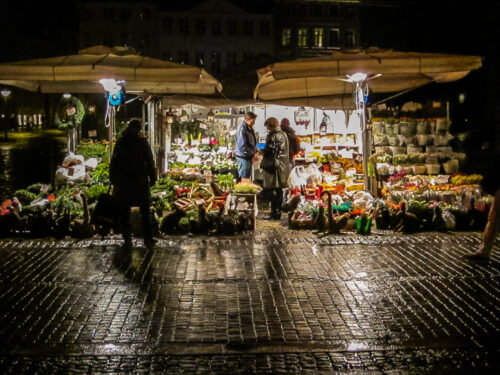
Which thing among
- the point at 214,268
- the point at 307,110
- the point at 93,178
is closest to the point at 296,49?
the point at 307,110

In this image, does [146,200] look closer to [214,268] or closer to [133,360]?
[214,268]

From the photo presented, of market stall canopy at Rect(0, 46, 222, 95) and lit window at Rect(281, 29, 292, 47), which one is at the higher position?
lit window at Rect(281, 29, 292, 47)

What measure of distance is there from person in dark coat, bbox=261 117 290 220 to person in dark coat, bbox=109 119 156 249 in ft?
13.4

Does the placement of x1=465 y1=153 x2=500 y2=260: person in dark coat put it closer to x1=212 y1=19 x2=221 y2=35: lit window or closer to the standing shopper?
the standing shopper

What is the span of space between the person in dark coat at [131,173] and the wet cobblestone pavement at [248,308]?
703mm

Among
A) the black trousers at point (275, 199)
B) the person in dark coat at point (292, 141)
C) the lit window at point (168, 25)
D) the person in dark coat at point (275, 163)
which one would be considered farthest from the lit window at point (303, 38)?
the black trousers at point (275, 199)

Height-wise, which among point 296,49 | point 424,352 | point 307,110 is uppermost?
point 296,49

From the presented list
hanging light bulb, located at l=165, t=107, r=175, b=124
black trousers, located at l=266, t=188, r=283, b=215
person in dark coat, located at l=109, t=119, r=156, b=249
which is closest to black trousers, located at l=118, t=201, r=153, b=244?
person in dark coat, located at l=109, t=119, r=156, b=249

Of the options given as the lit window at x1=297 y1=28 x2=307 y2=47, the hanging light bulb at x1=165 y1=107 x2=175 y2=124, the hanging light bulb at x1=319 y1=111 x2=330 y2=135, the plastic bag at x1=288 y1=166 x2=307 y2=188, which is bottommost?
the plastic bag at x1=288 y1=166 x2=307 y2=188

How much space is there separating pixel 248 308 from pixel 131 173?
4207mm

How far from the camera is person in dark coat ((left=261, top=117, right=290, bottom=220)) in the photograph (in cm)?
1419

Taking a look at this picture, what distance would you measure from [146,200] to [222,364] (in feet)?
18.3

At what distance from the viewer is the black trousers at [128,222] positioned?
10.7 metres

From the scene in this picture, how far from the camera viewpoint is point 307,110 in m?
19.0
